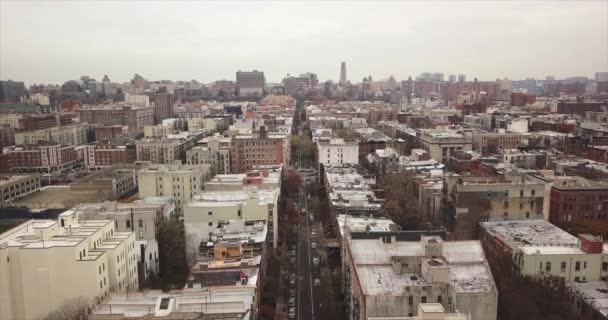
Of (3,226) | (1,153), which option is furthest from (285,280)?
(1,153)

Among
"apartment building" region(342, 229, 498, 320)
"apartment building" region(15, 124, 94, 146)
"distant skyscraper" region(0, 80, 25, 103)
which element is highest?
"distant skyscraper" region(0, 80, 25, 103)

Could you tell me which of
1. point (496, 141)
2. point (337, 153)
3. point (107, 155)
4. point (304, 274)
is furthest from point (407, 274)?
point (107, 155)

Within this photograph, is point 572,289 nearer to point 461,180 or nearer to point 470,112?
point 461,180

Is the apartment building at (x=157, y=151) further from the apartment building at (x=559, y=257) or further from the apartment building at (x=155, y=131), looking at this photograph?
the apartment building at (x=559, y=257)

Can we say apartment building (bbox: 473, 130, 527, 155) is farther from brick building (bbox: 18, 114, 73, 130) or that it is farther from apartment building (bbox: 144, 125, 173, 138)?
brick building (bbox: 18, 114, 73, 130)

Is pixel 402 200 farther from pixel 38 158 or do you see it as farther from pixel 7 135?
pixel 7 135

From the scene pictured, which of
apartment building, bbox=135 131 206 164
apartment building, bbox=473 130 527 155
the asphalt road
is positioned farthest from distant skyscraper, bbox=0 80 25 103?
the asphalt road

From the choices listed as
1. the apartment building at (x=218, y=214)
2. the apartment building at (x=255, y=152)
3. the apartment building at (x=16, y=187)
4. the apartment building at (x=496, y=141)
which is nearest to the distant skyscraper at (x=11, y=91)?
the apartment building at (x=16, y=187)
